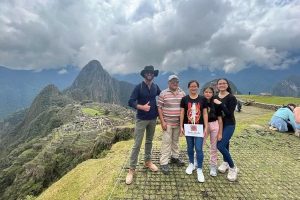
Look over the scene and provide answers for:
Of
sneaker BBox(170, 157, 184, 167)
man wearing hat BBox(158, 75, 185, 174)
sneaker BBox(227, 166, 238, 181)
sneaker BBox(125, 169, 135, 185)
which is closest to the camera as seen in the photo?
sneaker BBox(125, 169, 135, 185)

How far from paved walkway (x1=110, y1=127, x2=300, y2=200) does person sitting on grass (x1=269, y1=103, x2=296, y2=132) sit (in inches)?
183

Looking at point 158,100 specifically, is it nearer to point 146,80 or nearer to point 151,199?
point 146,80

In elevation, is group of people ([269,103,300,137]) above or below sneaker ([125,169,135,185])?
above

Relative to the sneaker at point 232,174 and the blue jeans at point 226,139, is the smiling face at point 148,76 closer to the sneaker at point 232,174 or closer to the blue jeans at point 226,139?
the blue jeans at point 226,139

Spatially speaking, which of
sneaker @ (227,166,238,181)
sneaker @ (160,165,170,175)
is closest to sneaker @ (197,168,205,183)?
sneaker @ (227,166,238,181)

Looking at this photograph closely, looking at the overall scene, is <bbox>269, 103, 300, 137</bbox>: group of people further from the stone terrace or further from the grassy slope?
the grassy slope

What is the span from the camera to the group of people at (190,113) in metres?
7.87

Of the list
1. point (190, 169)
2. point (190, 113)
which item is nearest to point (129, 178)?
point (190, 169)

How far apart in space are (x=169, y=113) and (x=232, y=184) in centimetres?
267

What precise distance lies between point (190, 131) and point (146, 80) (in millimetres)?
1928

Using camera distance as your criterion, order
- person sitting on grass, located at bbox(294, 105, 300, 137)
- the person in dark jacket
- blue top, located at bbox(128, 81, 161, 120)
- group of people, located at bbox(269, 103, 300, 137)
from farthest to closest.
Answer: group of people, located at bbox(269, 103, 300, 137) < person sitting on grass, located at bbox(294, 105, 300, 137) < blue top, located at bbox(128, 81, 161, 120) < the person in dark jacket

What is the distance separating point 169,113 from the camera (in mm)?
8344

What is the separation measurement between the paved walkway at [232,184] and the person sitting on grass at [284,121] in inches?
183

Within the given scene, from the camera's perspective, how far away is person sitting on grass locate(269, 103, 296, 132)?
15.6 m
